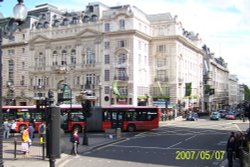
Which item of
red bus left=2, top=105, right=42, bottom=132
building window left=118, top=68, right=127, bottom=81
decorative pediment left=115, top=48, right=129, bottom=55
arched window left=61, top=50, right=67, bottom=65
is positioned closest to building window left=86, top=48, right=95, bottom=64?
arched window left=61, top=50, right=67, bottom=65

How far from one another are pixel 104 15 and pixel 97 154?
52168mm

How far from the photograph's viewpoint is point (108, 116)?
38.9 metres

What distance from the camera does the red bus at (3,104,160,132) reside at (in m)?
38.1

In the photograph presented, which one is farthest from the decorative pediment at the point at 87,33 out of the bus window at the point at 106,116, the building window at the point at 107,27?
the bus window at the point at 106,116

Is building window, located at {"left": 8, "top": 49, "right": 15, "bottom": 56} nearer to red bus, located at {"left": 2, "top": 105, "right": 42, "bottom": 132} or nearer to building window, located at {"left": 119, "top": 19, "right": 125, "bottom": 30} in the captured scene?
building window, located at {"left": 119, "top": 19, "right": 125, "bottom": 30}

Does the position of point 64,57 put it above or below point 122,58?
above

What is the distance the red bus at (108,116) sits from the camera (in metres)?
38.1

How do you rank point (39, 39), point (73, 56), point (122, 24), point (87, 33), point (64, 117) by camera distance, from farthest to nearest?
point (39, 39) < point (73, 56) < point (87, 33) < point (122, 24) < point (64, 117)

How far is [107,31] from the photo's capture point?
229 ft

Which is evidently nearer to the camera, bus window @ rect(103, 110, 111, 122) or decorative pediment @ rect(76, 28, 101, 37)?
bus window @ rect(103, 110, 111, 122)

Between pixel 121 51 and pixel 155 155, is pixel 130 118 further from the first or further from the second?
pixel 121 51

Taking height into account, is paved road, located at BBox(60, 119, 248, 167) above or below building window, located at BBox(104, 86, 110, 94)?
below

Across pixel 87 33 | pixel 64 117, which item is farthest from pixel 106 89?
pixel 64 117

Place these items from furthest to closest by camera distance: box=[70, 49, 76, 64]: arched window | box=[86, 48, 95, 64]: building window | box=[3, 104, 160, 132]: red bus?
box=[70, 49, 76, 64]: arched window < box=[86, 48, 95, 64]: building window < box=[3, 104, 160, 132]: red bus
